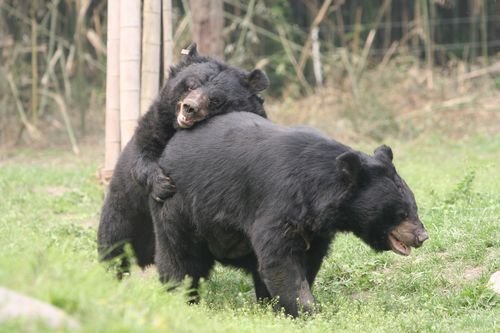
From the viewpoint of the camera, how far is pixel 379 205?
5789mm

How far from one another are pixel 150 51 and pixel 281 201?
336cm

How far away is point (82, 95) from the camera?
15.5 meters

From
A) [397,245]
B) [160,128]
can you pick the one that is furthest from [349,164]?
[160,128]

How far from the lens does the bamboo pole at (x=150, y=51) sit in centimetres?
877

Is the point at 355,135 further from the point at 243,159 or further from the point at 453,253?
the point at 243,159

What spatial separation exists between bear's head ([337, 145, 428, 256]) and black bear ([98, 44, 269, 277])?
1.33m

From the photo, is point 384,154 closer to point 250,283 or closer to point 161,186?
point 161,186

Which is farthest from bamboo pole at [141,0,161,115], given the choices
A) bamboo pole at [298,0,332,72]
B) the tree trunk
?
bamboo pole at [298,0,332,72]

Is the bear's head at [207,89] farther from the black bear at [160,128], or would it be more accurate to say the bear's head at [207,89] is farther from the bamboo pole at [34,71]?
the bamboo pole at [34,71]

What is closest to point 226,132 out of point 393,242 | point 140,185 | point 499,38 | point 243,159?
point 243,159

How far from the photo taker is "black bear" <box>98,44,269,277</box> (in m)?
6.64

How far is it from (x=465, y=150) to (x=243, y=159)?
808 centimetres

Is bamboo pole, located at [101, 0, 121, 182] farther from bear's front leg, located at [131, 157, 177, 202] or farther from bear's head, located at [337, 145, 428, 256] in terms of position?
bear's head, located at [337, 145, 428, 256]

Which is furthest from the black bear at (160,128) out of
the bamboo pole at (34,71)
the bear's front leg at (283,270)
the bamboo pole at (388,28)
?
the bamboo pole at (388,28)
